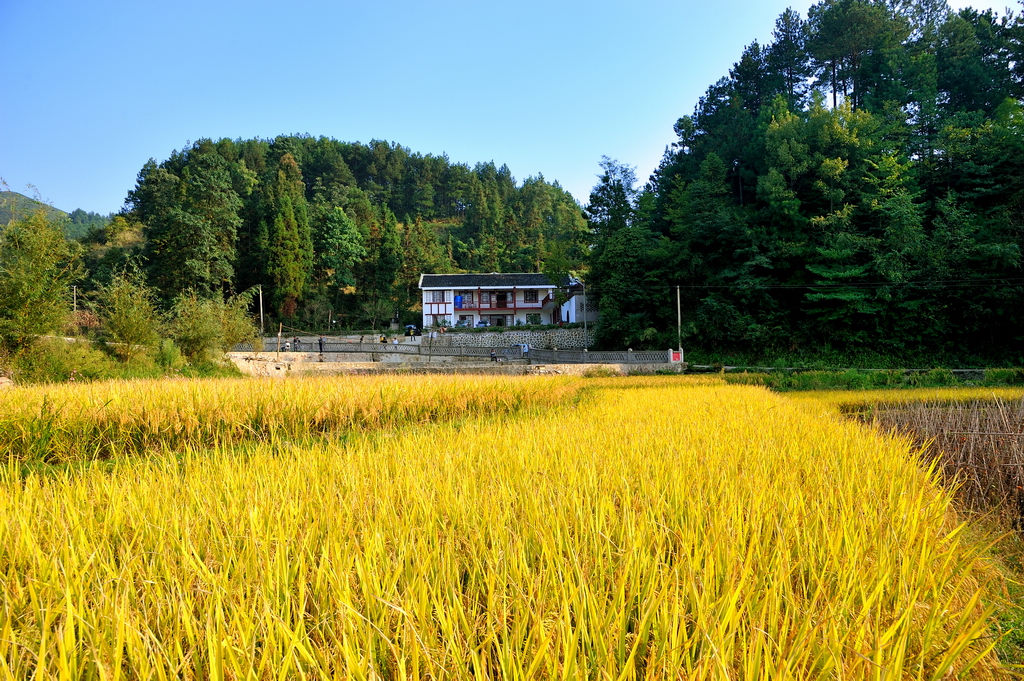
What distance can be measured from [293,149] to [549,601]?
92.8 metres

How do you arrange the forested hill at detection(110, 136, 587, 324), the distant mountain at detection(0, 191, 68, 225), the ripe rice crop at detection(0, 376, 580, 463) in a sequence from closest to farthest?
the ripe rice crop at detection(0, 376, 580, 463) < the distant mountain at detection(0, 191, 68, 225) < the forested hill at detection(110, 136, 587, 324)

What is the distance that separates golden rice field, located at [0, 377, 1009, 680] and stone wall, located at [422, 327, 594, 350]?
104 feet

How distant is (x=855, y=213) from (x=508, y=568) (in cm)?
3147

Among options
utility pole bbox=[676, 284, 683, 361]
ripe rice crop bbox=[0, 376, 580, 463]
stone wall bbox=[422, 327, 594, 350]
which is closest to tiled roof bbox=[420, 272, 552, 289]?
stone wall bbox=[422, 327, 594, 350]

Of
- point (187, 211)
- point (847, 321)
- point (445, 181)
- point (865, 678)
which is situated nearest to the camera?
point (865, 678)

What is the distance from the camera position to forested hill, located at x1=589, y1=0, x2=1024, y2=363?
23.5 metres

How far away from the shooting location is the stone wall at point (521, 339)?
3616 centimetres

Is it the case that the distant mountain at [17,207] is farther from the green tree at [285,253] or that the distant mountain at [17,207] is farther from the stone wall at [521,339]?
the green tree at [285,253]

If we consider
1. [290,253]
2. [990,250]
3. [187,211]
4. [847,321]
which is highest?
[187,211]

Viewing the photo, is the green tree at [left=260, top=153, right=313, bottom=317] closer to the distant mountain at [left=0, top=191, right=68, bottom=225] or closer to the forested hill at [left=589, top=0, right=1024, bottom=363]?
the forested hill at [left=589, top=0, right=1024, bottom=363]

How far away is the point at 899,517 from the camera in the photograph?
2.45 meters

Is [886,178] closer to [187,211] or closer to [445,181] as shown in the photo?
[187,211]

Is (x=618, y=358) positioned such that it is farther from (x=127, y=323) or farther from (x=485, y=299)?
(x=485, y=299)

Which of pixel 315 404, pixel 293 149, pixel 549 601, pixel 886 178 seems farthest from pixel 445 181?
pixel 549 601
